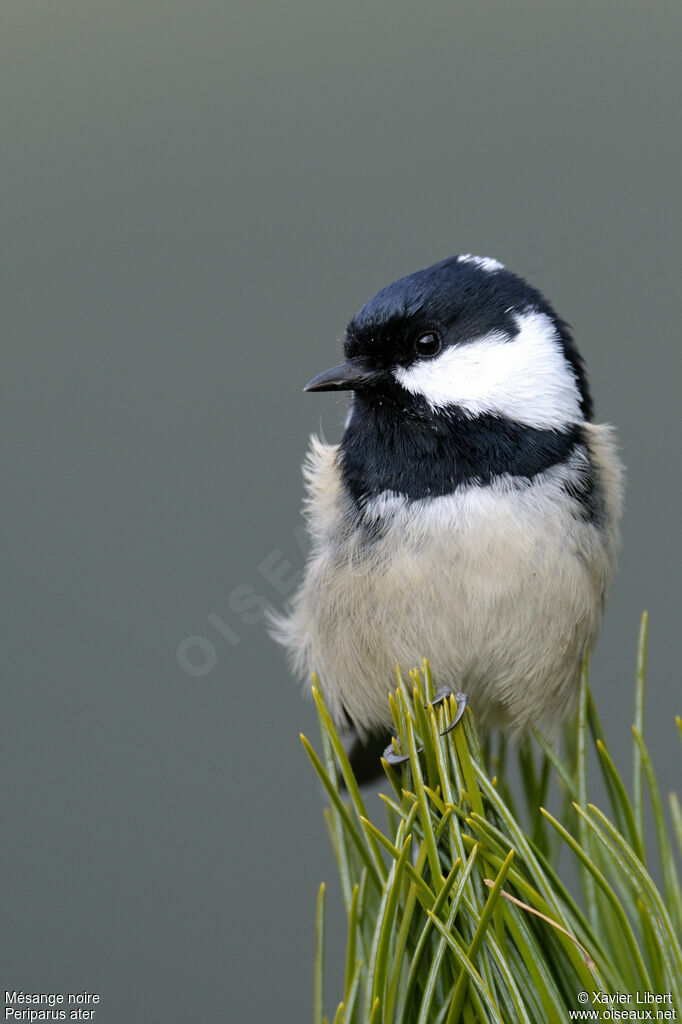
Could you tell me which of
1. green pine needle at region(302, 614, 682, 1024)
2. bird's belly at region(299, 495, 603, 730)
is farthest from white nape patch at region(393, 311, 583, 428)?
green pine needle at region(302, 614, 682, 1024)

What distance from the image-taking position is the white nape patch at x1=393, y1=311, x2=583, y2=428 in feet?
3.09

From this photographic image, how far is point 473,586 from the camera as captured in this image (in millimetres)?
930

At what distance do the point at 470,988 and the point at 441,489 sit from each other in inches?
17.3

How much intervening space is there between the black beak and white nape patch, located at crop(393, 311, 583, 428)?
0.10ft

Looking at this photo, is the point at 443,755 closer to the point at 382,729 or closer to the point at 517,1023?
the point at 517,1023

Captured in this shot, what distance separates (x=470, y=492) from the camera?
929 millimetres

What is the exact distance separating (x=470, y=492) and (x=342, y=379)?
17 centimetres

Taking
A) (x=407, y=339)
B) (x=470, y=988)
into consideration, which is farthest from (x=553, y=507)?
(x=470, y=988)

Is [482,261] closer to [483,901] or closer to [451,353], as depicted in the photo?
[451,353]

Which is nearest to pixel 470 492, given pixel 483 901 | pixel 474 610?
pixel 474 610

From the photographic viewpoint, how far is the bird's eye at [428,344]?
3.10 feet

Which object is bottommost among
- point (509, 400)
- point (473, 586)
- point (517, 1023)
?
point (517, 1023)

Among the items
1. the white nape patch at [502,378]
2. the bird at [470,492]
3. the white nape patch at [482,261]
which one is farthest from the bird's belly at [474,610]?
the white nape patch at [482,261]

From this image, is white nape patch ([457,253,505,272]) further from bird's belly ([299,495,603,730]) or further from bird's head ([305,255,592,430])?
bird's belly ([299,495,603,730])
